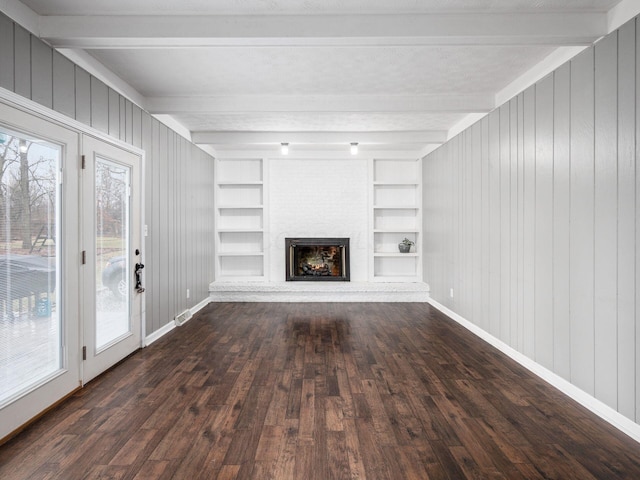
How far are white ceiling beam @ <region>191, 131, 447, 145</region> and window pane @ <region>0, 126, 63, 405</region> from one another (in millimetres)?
2871

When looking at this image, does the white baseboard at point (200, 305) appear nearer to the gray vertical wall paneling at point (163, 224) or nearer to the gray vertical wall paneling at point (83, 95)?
the gray vertical wall paneling at point (163, 224)

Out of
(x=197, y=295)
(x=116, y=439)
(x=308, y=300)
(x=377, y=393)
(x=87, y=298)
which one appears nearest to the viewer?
(x=116, y=439)

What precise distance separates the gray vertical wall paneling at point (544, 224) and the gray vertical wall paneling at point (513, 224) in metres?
0.30

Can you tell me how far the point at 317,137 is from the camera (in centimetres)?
520

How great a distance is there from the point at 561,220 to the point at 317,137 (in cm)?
337

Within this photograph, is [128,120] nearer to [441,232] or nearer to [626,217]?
[626,217]

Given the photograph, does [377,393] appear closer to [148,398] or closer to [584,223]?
[148,398]

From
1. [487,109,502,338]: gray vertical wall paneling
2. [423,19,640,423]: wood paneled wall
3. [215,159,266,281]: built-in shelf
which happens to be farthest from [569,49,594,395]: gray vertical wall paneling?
[215,159,266,281]: built-in shelf

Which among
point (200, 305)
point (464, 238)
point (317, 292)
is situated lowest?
point (200, 305)

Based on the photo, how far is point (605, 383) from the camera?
92.5 inches

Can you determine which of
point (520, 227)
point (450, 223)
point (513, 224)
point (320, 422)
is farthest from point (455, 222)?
point (320, 422)

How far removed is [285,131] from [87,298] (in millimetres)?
3372

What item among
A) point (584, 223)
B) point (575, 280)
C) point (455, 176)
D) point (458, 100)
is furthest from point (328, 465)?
point (455, 176)

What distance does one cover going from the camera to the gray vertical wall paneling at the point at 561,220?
271 centimetres
